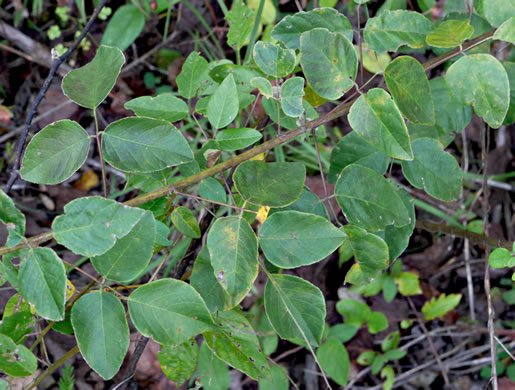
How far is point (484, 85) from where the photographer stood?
87cm

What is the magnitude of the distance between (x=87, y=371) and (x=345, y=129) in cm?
163

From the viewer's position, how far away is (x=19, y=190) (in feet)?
7.12

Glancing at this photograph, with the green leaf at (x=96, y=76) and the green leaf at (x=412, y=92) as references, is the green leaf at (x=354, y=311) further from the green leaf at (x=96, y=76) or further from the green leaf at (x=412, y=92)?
the green leaf at (x=96, y=76)

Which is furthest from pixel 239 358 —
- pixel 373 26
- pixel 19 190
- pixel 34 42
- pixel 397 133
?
pixel 34 42

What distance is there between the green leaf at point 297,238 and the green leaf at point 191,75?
43 centimetres

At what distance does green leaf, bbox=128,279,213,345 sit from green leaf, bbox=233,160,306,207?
216 mm

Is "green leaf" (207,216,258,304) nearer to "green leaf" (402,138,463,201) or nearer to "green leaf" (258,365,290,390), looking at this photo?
"green leaf" (402,138,463,201)

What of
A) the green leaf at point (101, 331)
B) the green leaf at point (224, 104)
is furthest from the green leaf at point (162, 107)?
the green leaf at point (101, 331)

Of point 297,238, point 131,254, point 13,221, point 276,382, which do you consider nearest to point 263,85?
point 297,238

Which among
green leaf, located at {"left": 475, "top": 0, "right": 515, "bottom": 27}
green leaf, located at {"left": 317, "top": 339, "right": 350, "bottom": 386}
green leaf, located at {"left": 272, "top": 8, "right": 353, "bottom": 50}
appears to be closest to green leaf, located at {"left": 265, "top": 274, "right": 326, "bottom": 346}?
green leaf, located at {"left": 272, "top": 8, "right": 353, "bottom": 50}

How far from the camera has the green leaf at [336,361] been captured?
1.86 meters

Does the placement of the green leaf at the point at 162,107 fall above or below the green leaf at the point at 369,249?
above

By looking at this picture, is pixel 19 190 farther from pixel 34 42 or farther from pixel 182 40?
pixel 182 40

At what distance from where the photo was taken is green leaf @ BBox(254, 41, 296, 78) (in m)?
0.94
